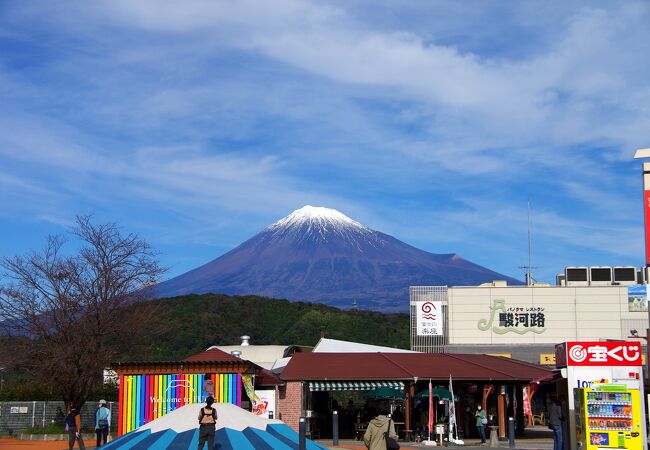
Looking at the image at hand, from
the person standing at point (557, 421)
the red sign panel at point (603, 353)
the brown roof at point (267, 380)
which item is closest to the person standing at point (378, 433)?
the red sign panel at point (603, 353)

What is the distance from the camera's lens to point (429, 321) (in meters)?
69.7

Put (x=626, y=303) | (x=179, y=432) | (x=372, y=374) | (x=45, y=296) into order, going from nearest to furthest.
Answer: (x=179, y=432)
(x=372, y=374)
(x=45, y=296)
(x=626, y=303)

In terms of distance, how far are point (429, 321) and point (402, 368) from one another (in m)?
36.8

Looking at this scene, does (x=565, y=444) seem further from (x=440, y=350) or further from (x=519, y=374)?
(x=440, y=350)

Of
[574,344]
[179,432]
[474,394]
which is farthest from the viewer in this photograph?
[474,394]

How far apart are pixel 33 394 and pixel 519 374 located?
64.2ft

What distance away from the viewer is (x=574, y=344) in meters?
19.8

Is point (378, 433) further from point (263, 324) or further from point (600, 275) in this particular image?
point (263, 324)

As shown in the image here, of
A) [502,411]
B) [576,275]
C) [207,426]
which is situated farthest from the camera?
[576,275]

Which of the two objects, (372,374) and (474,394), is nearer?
(372,374)

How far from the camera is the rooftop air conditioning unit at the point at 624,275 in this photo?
242 feet

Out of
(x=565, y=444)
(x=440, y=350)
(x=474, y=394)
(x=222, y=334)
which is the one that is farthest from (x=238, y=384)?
(x=222, y=334)

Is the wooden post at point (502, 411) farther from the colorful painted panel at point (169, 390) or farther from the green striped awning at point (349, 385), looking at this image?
the colorful painted panel at point (169, 390)

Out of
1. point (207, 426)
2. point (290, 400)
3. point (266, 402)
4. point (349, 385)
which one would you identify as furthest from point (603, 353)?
point (290, 400)
